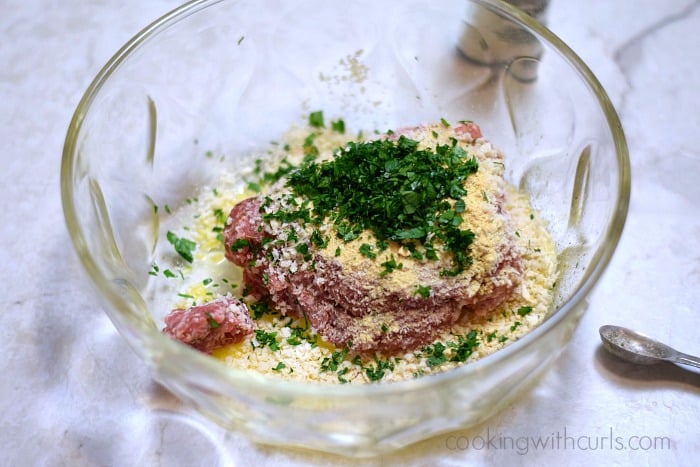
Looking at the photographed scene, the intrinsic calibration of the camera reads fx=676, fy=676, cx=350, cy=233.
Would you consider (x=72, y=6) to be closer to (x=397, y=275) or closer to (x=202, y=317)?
(x=202, y=317)

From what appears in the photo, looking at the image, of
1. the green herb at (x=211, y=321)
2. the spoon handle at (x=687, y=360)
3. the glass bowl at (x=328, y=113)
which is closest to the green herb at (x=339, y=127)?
the glass bowl at (x=328, y=113)

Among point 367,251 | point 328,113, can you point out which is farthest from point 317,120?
point 367,251

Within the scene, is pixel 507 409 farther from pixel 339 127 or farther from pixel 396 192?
pixel 339 127

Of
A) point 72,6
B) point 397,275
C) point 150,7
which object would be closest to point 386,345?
point 397,275

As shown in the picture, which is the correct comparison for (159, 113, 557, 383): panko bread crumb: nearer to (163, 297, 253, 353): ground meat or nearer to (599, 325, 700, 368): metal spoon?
(163, 297, 253, 353): ground meat

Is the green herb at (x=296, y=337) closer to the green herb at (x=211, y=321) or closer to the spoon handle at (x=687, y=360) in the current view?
the green herb at (x=211, y=321)

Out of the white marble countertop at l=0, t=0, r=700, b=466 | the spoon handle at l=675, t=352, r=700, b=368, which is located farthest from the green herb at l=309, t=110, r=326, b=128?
the spoon handle at l=675, t=352, r=700, b=368
